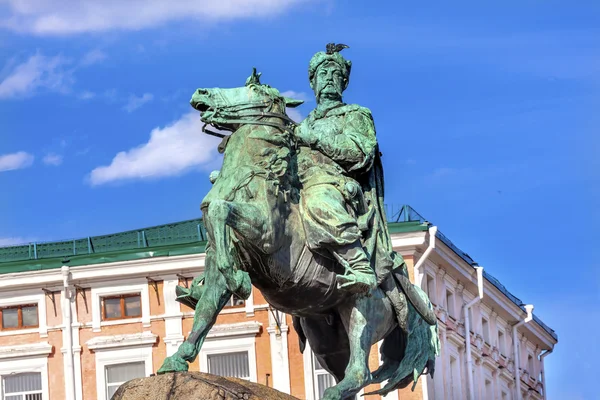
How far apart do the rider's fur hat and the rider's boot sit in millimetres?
1993

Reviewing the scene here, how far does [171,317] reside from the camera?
2386 inches

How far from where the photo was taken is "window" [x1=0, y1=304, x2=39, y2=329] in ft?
203

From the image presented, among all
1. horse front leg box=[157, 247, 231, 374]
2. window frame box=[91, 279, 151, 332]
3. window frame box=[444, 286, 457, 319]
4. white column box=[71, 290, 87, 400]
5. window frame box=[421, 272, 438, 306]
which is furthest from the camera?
window frame box=[444, 286, 457, 319]

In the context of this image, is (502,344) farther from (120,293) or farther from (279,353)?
(120,293)

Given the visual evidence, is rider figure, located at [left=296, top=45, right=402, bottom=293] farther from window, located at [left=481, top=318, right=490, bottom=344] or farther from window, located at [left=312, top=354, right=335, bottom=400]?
window, located at [left=481, top=318, right=490, bottom=344]

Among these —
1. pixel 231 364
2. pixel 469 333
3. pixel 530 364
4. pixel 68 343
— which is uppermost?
pixel 530 364

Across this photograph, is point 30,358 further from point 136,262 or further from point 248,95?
point 248,95

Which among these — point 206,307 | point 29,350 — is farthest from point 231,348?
point 206,307

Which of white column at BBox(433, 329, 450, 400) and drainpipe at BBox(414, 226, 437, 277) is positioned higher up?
drainpipe at BBox(414, 226, 437, 277)

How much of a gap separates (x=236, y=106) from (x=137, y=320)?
4558 centimetres

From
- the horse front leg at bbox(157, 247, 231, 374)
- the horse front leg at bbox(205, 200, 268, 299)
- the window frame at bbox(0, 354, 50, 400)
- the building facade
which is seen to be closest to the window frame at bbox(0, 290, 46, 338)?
the building facade

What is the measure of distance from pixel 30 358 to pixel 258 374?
759 cm

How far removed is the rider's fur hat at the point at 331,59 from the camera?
17.2 meters

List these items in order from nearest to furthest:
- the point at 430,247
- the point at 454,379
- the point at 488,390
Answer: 1. the point at 430,247
2. the point at 454,379
3. the point at 488,390
